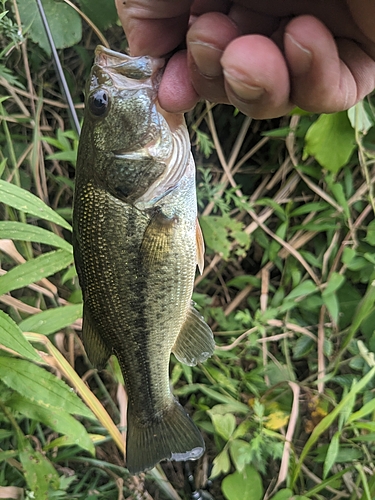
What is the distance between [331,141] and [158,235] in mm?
1101

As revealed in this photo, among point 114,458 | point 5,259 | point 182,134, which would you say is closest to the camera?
point 182,134

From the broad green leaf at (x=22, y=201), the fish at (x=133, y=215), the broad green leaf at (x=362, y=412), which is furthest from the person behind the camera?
the broad green leaf at (x=362, y=412)

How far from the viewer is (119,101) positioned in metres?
0.96

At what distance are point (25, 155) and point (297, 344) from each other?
1537 mm

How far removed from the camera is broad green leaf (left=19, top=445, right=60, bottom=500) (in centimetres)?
124

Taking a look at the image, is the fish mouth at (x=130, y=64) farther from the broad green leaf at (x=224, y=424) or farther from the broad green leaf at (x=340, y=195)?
the broad green leaf at (x=224, y=424)

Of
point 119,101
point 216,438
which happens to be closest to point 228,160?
point 119,101

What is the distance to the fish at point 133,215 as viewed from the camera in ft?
3.14

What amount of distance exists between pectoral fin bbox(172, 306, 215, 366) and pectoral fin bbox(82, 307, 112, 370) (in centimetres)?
21

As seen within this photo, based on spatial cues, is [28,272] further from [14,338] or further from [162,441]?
[162,441]

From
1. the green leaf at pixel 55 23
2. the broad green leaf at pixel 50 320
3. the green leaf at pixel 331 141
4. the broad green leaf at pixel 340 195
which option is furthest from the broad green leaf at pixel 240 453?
the green leaf at pixel 55 23

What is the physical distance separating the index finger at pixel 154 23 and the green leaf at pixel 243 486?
1.51 m

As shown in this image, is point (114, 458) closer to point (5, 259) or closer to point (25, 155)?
point (5, 259)

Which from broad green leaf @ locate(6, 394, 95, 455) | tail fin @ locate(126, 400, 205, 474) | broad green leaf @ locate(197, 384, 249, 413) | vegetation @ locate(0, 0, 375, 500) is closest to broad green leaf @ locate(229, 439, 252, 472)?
vegetation @ locate(0, 0, 375, 500)
